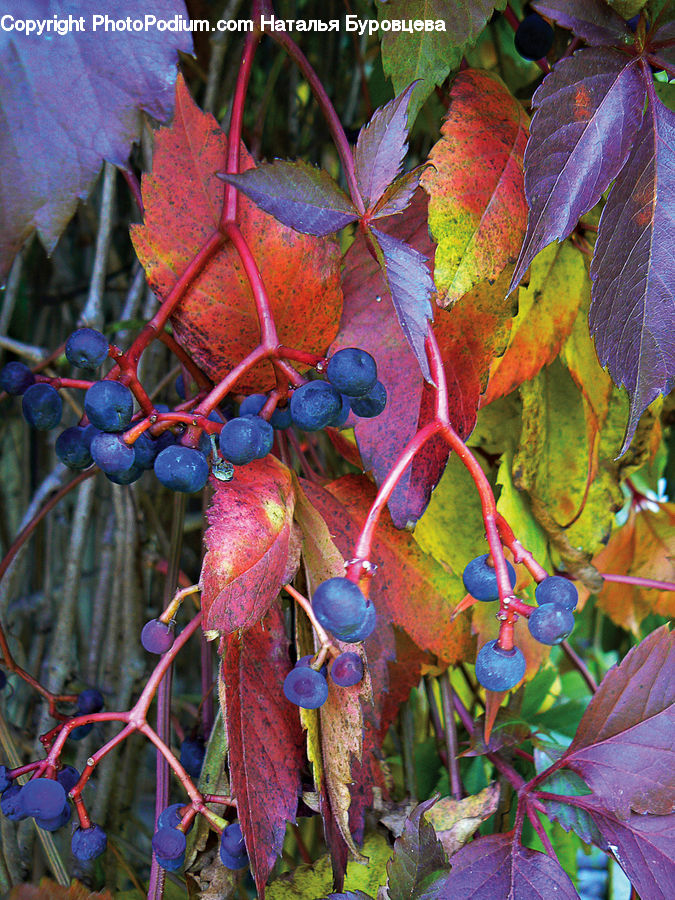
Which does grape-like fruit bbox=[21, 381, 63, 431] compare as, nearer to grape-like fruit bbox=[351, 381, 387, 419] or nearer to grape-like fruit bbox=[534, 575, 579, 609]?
grape-like fruit bbox=[351, 381, 387, 419]

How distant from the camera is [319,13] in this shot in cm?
84

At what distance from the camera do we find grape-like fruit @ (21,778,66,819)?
476 mm

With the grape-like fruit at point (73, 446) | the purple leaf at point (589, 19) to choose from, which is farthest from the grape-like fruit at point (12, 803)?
the purple leaf at point (589, 19)

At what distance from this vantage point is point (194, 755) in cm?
63

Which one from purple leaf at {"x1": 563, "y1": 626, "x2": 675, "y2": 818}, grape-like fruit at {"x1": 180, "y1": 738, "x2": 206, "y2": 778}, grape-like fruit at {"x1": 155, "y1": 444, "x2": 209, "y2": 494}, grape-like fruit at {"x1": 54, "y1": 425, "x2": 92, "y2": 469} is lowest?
grape-like fruit at {"x1": 180, "y1": 738, "x2": 206, "y2": 778}

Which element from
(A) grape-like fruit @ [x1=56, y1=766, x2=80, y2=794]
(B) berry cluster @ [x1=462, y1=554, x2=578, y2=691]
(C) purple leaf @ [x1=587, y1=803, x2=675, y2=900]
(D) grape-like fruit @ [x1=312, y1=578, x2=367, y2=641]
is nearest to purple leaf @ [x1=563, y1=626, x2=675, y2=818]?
(C) purple leaf @ [x1=587, y1=803, x2=675, y2=900]

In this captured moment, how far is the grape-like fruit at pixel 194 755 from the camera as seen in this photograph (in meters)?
0.63

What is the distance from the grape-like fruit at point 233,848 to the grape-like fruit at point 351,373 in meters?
0.28

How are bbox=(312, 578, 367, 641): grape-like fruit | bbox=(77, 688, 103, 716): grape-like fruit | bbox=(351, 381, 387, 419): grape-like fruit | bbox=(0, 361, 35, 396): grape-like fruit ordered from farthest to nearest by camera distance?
bbox=(77, 688, 103, 716): grape-like fruit → bbox=(0, 361, 35, 396): grape-like fruit → bbox=(351, 381, 387, 419): grape-like fruit → bbox=(312, 578, 367, 641): grape-like fruit

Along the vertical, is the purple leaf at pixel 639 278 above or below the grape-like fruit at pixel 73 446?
above

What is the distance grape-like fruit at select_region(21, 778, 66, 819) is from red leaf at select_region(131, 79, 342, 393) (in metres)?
0.29

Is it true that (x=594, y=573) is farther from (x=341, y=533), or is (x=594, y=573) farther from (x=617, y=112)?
(x=617, y=112)

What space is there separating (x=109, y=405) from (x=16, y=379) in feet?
0.54

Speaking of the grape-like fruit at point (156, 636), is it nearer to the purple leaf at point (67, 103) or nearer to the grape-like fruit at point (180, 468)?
the grape-like fruit at point (180, 468)
